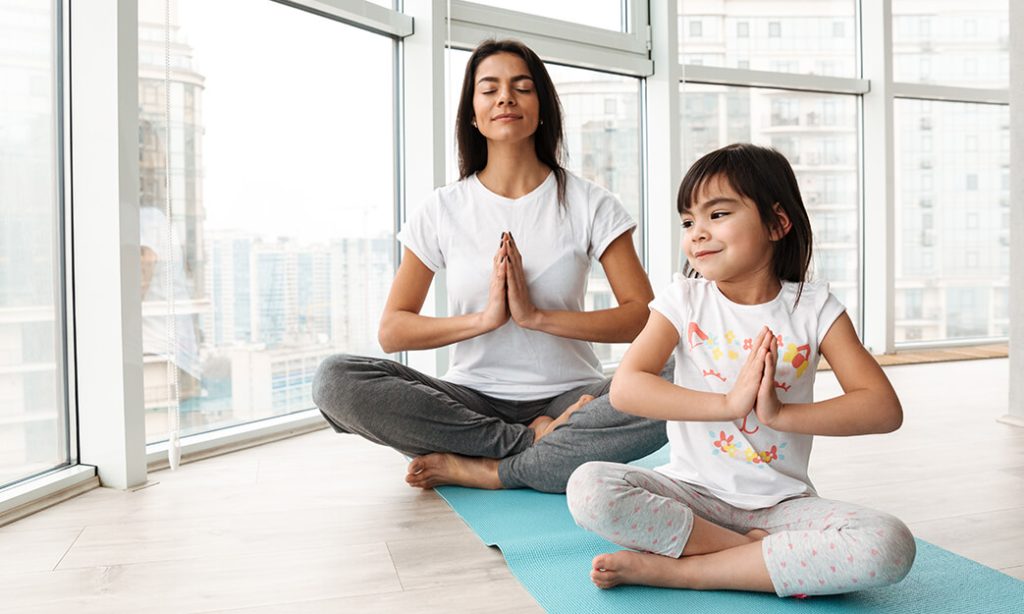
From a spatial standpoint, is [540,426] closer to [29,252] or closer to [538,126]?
[538,126]

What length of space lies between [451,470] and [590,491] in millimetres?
654

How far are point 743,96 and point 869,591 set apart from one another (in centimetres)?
320

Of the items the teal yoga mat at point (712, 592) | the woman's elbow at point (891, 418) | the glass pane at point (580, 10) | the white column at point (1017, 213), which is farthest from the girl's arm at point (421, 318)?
the white column at point (1017, 213)

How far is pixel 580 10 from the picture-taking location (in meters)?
3.53

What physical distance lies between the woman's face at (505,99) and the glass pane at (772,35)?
2.01 metres

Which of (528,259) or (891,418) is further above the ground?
(528,259)

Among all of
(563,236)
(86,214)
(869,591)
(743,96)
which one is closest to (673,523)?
(869,591)

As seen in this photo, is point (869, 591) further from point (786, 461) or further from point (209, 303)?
point (209, 303)

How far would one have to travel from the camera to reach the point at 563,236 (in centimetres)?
204

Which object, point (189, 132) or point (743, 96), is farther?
point (743, 96)

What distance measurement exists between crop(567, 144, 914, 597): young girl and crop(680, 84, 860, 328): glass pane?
2844 millimetres

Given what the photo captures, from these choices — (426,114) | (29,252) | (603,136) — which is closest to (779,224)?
(29,252)

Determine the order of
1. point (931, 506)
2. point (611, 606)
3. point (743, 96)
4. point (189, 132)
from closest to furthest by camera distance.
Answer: point (611, 606), point (931, 506), point (189, 132), point (743, 96)

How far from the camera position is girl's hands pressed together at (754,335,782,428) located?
4.10ft
